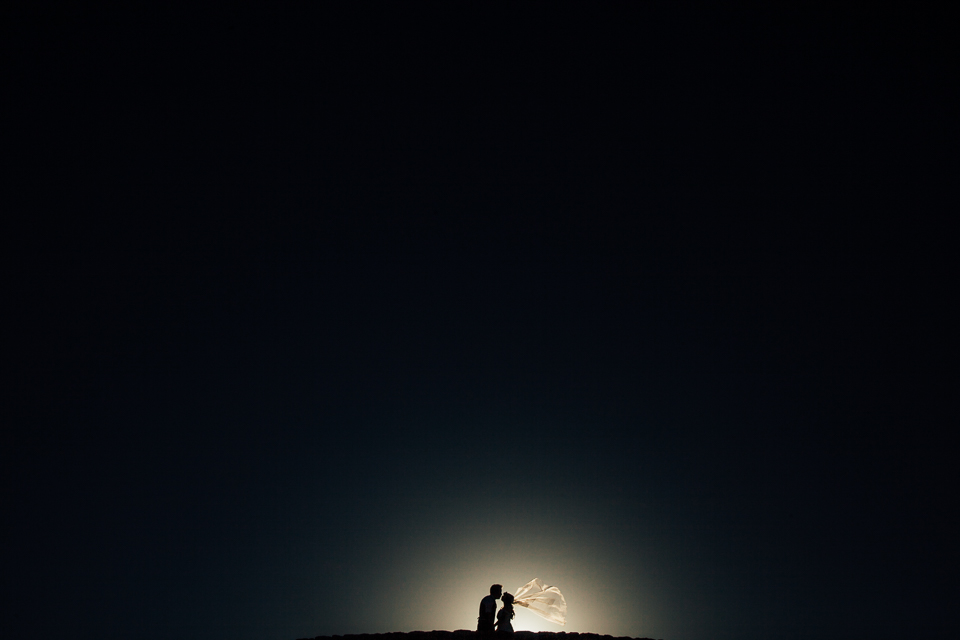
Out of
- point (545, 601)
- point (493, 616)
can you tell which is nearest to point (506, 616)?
point (493, 616)

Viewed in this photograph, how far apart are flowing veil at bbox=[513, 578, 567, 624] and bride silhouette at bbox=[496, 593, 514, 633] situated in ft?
0.74

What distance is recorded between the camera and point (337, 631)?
5191mm

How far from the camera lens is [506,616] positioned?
178 inches

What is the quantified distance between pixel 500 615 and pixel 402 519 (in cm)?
121

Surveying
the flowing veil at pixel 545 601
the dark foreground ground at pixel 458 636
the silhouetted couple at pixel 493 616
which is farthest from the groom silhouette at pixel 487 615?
the flowing veil at pixel 545 601

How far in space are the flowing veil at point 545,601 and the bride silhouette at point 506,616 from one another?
0.23 meters

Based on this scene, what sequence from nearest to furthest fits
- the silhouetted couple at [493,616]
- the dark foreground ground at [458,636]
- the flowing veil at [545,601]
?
the dark foreground ground at [458,636] → the silhouetted couple at [493,616] → the flowing veil at [545,601]

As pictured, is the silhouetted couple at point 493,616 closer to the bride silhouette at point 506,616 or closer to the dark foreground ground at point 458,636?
the bride silhouette at point 506,616

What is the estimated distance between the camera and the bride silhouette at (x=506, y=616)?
448 cm

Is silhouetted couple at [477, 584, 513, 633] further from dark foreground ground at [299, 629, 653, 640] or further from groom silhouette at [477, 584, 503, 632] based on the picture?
dark foreground ground at [299, 629, 653, 640]

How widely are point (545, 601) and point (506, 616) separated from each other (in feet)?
1.33

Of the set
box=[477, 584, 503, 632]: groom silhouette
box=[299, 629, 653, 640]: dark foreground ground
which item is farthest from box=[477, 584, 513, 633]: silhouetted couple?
box=[299, 629, 653, 640]: dark foreground ground

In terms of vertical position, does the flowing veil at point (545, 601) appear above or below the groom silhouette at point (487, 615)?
above

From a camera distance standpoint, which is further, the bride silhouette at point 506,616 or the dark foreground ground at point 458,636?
the bride silhouette at point 506,616
